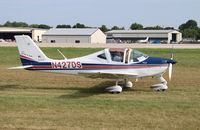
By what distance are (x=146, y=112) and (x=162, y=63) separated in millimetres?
3996

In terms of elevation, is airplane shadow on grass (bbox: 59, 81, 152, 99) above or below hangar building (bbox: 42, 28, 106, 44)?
below

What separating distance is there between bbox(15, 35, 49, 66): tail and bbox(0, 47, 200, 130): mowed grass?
1.07 m

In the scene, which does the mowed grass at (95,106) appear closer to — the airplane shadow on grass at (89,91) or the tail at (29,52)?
the airplane shadow on grass at (89,91)

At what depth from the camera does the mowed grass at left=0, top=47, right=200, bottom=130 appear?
8.66 metres

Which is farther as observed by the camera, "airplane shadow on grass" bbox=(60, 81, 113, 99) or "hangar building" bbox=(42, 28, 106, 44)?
"hangar building" bbox=(42, 28, 106, 44)

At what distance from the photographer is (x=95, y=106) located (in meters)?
10.7

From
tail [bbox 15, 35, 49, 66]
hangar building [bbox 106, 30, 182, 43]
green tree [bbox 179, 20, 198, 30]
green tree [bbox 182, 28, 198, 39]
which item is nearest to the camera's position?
tail [bbox 15, 35, 49, 66]

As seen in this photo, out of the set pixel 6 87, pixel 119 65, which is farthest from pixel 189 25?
pixel 6 87

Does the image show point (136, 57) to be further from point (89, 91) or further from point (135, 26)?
point (135, 26)

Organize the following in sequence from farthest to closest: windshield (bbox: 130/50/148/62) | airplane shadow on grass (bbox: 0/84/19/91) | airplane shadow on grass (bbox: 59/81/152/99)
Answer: airplane shadow on grass (bbox: 0/84/19/91) → windshield (bbox: 130/50/148/62) → airplane shadow on grass (bbox: 59/81/152/99)

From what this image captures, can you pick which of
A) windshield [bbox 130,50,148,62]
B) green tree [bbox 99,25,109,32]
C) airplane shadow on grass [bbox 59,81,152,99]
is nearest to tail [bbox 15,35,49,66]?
airplane shadow on grass [bbox 59,81,152,99]

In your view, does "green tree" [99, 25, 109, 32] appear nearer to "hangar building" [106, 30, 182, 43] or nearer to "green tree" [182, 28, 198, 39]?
"hangar building" [106, 30, 182, 43]

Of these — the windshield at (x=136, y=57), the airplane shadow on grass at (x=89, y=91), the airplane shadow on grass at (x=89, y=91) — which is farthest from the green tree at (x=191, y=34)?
the windshield at (x=136, y=57)

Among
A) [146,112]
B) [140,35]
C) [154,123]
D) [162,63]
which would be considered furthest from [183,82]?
[140,35]
